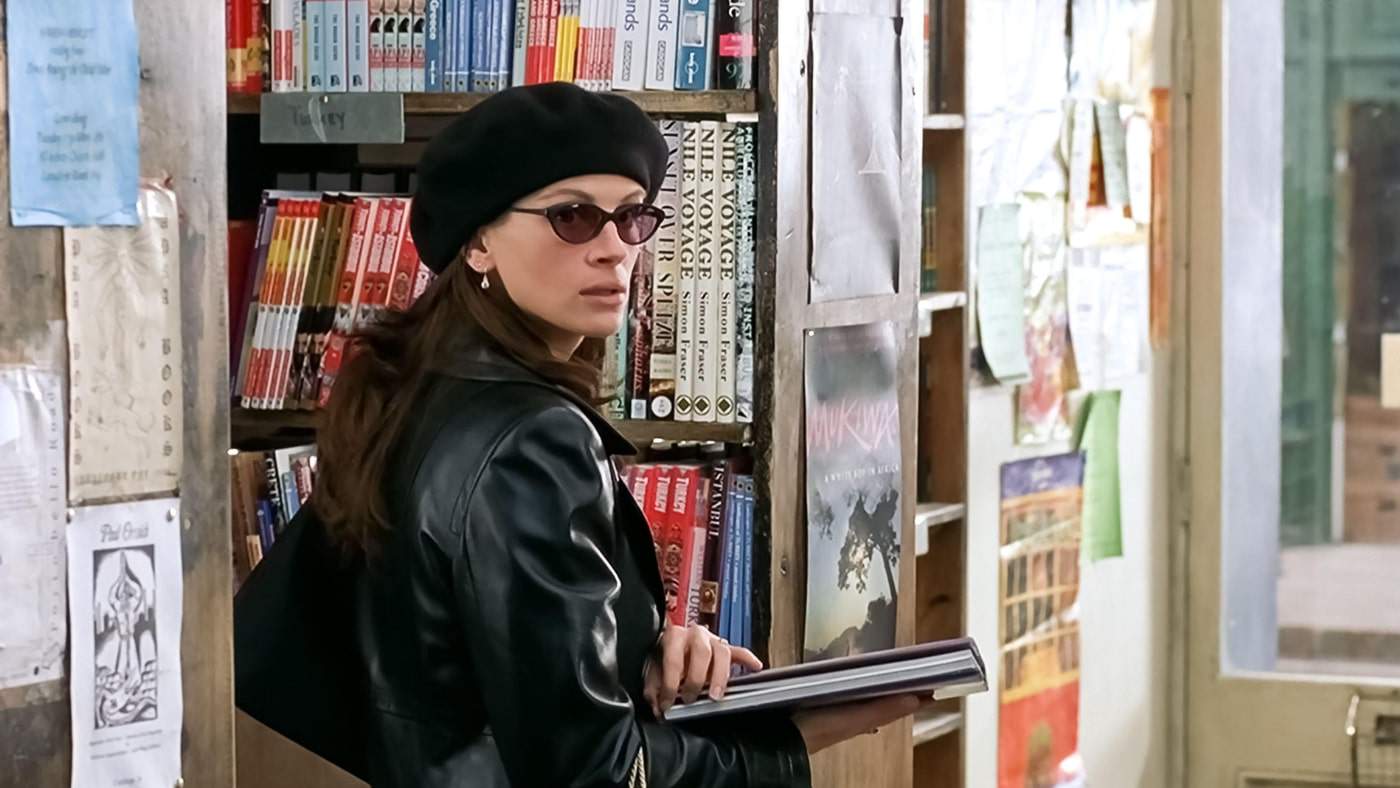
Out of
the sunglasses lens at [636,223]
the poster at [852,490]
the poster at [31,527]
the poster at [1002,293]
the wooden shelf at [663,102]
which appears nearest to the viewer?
the poster at [31,527]

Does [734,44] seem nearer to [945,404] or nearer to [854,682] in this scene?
[945,404]

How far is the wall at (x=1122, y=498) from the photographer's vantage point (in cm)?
369

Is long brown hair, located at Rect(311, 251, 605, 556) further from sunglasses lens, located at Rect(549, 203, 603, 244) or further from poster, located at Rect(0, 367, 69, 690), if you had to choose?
poster, located at Rect(0, 367, 69, 690)

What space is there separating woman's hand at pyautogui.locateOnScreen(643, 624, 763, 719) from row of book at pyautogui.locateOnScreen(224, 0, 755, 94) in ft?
3.71

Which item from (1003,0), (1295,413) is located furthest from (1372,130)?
(1003,0)

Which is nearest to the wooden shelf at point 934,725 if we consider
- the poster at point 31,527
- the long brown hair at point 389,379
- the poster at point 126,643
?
the long brown hair at point 389,379

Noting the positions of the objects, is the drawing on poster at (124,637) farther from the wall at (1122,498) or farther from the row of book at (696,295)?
the wall at (1122,498)

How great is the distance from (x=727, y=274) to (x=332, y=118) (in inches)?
24.3

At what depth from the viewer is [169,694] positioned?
5.51ft

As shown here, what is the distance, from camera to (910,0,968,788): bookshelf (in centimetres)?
358

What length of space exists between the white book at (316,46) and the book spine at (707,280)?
0.58m

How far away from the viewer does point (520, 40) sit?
9.57 ft

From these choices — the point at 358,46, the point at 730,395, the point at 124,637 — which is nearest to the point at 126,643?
the point at 124,637

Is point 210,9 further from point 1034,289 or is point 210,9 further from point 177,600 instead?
point 1034,289
